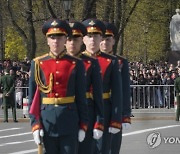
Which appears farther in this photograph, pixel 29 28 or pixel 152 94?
pixel 29 28

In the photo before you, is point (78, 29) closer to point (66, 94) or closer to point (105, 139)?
point (66, 94)

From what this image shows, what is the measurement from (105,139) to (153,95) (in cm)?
1512

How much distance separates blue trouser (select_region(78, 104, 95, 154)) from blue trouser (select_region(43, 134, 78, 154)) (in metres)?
0.52

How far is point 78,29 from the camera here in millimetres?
7691

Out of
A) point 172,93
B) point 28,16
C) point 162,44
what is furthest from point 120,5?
point 162,44

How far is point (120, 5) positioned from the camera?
3394cm

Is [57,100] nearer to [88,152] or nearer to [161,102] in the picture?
[88,152]

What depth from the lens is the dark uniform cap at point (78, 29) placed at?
7.65 m

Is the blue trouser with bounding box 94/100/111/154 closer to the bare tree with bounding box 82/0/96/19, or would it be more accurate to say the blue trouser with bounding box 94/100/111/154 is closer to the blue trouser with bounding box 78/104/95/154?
the blue trouser with bounding box 78/104/95/154

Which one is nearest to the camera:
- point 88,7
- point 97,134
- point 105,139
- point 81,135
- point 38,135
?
point 38,135

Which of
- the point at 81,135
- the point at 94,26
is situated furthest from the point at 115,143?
the point at 81,135

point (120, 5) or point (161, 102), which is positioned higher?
point (120, 5)

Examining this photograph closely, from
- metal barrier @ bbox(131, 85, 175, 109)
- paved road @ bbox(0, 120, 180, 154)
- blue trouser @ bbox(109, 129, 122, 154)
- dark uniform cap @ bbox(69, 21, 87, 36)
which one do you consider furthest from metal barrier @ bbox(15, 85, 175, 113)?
dark uniform cap @ bbox(69, 21, 87, 36)

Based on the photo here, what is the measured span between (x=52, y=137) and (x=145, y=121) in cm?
1534
